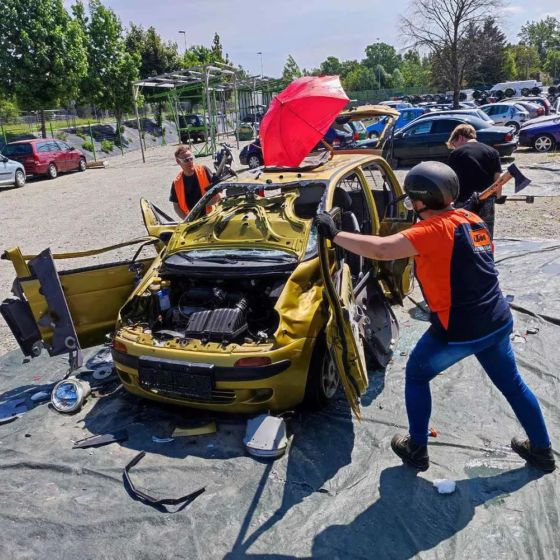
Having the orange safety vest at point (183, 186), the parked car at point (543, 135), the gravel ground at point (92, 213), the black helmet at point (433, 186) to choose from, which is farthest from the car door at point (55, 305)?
the parked car at point (543, 135)

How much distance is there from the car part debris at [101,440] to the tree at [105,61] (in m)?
29.3

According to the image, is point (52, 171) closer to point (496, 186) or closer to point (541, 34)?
point (496, 186)

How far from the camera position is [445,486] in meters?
3.11

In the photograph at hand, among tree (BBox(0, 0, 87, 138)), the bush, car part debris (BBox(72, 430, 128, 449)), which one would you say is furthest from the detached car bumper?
the bush

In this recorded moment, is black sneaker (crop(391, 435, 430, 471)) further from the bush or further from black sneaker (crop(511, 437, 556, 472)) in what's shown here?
the bush

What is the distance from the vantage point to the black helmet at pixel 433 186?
289 cm

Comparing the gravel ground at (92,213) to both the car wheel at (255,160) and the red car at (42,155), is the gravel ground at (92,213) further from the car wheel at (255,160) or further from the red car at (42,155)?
the car wheel at (255,160)

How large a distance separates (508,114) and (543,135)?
19.2 ft

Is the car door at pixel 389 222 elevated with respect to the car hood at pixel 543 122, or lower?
lower

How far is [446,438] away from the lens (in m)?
3.62

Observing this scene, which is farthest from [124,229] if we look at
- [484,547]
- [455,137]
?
[484,547]

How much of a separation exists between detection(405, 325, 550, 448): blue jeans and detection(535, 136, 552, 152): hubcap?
17.2m

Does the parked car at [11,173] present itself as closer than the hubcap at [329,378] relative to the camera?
No

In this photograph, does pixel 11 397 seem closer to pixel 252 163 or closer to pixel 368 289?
pixel 368 289
